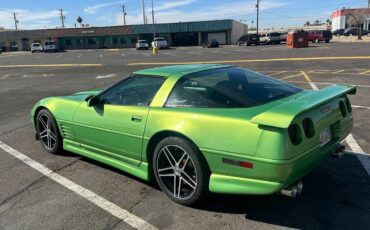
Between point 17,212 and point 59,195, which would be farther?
point 59,195

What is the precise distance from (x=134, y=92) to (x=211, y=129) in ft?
4.38

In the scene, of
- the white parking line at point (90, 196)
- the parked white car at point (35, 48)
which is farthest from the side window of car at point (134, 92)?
the parked white car at point (35, 48)

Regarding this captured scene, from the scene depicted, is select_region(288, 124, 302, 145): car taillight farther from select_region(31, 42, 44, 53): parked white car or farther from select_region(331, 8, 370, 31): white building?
select_region(331, 8, 370, 31): white building

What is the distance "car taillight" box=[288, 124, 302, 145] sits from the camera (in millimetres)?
3129

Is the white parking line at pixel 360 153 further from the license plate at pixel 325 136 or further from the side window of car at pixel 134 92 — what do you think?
the side window of car at pixel 134 92

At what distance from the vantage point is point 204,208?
3707 millimetres

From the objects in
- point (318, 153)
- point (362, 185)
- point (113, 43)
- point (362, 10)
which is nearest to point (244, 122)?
point (318, 153)

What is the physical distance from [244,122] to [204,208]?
1035 mm

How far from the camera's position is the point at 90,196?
162 inches

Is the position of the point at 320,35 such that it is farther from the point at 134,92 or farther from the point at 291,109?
the point at 291,109

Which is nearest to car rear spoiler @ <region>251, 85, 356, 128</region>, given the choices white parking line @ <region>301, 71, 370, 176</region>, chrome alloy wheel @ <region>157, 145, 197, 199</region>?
chrome alloy wheel @ <region>157, 145, 197, 199</region>

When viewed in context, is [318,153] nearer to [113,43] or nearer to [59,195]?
[59,195]

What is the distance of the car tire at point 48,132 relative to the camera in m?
5.34

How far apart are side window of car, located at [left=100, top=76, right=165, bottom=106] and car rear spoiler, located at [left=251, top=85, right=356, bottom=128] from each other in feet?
4.57
